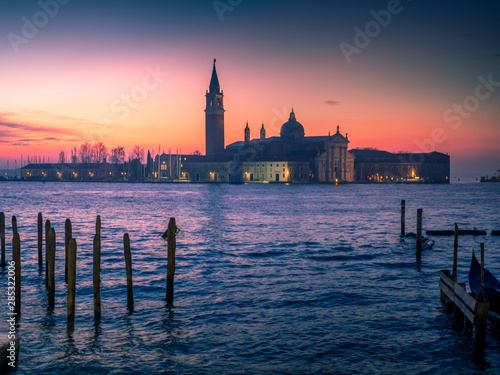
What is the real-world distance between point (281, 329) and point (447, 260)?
11444 mm

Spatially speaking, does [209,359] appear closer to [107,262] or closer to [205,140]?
[107,262]

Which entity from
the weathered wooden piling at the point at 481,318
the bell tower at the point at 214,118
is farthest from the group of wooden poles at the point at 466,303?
the bell tower at the point at 214,118

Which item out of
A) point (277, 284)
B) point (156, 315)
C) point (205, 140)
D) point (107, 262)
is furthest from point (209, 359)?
point (205, 140)

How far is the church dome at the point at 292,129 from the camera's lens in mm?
150000

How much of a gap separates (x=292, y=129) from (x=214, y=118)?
2311 centimetres

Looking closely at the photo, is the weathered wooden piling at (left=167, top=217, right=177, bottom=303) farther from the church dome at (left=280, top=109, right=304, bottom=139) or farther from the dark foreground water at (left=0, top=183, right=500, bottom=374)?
the church dome at (left=280, top=109, right=304, bottom=139)

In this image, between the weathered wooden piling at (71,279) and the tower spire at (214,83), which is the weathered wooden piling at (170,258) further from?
the tower spire at (214,83)

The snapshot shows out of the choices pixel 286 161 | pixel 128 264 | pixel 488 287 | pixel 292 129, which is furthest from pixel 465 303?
pixel 292 129

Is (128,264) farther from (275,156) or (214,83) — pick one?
(214,83)

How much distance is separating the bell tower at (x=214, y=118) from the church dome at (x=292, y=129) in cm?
1829

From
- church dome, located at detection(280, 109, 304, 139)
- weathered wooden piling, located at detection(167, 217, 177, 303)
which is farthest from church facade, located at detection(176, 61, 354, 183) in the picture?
weathered wooden piling, located at detection(167, 217, 177, 303)

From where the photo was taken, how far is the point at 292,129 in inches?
5906

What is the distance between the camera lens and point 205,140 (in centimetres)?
15225

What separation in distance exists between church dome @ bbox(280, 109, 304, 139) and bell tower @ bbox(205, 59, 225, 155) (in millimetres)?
18287
